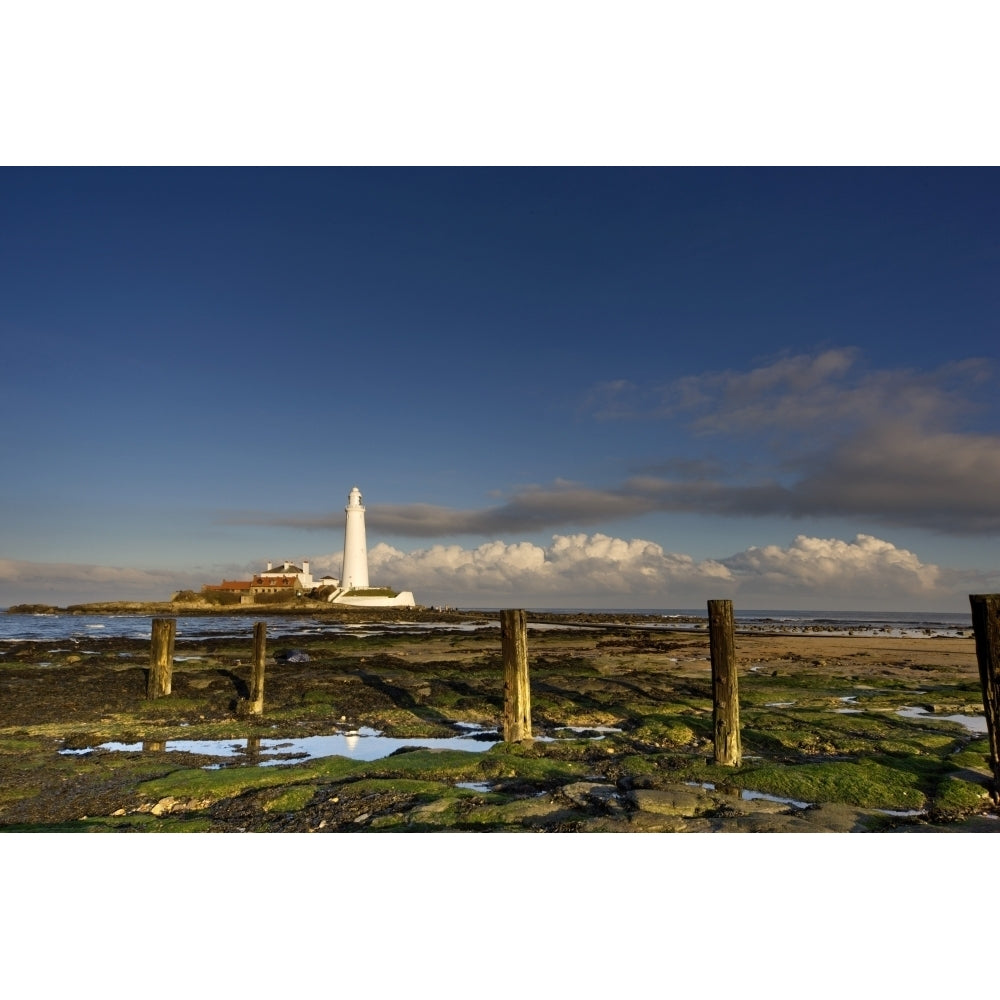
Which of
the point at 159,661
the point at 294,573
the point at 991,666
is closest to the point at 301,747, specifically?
the point at 159,661

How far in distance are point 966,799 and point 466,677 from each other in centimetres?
1642

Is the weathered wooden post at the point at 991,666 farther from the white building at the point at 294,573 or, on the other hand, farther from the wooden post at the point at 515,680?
the white building at the point at 294,573

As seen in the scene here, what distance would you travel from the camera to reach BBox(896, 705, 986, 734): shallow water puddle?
608 inches

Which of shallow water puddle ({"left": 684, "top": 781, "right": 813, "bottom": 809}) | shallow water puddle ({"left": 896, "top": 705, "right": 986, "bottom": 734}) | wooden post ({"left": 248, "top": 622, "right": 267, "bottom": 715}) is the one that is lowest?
shallow water puddle ({"left": 896, "top": 705, "right": 986, "bottom": 734})

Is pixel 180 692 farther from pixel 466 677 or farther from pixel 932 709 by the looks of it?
pixel 932 709

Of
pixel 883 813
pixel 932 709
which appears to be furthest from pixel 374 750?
pixel 932 709

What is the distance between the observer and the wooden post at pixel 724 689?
11.4 metres

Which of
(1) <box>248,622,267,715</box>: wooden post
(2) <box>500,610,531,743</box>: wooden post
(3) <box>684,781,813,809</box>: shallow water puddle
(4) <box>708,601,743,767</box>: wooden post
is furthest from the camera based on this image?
(1) <box>248,622,267,715</box>: wooden post

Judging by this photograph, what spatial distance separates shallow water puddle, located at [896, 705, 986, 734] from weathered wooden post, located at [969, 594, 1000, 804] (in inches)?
→ 284

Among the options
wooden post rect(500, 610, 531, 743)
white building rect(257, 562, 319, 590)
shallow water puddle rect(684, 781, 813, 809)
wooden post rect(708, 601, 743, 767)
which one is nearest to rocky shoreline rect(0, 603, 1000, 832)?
shallow water puddle rect(684, 781, 813, 809)

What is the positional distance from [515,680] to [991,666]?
786 cm

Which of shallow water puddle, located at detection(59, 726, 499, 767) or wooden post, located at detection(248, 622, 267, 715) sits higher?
wooden post, located at detection(248, 622, 267, 715)

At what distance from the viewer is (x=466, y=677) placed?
23875 millimetres

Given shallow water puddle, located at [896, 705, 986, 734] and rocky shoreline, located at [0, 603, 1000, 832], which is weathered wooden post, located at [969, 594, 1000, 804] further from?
shallow water puddle, located at [896, 705, 986, 734]
